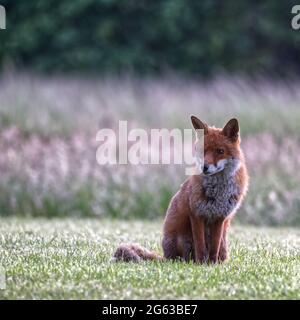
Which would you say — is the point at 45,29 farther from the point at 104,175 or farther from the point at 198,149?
the point at 198,149

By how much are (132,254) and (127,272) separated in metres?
0.66

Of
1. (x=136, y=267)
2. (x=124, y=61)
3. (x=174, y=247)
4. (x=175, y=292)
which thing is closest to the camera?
(x=175, y=292)

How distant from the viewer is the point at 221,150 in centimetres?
671

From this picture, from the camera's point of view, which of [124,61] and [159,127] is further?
[124,61]

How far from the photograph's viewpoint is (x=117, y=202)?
12562 millimetres

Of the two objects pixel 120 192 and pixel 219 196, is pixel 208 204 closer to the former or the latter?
pixel 219 196

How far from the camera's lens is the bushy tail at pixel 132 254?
22.8ft

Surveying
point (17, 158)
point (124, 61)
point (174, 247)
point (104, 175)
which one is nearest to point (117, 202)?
point (104, 175)

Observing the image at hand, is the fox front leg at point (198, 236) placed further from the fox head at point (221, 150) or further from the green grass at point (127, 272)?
the fox head at point (221, 150)

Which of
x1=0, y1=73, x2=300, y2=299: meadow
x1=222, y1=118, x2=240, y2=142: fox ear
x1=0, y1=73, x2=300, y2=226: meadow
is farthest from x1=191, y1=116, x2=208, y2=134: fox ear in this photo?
x1=0, y1=73, x2=300, y2=226: meadow

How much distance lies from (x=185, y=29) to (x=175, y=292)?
740 inches

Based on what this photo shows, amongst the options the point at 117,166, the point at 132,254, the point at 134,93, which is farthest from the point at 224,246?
the point at 134,93

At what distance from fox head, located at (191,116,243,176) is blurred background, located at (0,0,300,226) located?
18.0 feet

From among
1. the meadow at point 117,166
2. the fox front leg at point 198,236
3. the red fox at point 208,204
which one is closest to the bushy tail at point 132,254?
the red fox at point 208,204
